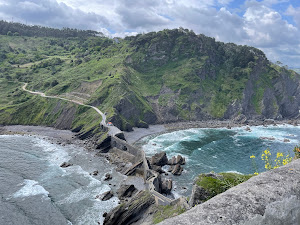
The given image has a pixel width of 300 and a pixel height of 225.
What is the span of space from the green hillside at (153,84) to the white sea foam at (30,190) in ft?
132

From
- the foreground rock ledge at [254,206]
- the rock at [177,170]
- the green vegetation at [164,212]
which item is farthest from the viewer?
the rock at [177,170]

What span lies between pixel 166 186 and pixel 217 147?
41.5 metres

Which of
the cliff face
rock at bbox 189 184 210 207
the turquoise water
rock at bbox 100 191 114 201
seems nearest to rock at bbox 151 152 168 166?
the turquoise water

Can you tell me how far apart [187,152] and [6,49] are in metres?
185

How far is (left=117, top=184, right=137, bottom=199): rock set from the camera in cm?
4684

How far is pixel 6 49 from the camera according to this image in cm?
19212

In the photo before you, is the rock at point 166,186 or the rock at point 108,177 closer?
the rock at point 166,186

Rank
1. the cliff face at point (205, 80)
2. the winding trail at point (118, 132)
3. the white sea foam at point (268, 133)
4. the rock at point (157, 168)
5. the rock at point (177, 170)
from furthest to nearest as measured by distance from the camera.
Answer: the cliff face at point (205, 80)
the white sea foam at point (268, 133)
the rock at point (157, 168)
the rock at point (177, 170)
the winding trail at point (118, 132)

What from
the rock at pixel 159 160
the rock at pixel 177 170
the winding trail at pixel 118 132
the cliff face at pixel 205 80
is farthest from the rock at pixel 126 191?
the cliff face at pixel 205 80

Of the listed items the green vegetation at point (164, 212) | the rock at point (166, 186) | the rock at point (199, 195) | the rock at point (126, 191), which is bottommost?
A: the rock at point (126, 191)

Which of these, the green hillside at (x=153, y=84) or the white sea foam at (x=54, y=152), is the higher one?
the green hillside at (x=153, y=84)

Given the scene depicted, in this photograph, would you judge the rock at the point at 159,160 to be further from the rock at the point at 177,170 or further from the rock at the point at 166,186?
the rock at the point at 166,186

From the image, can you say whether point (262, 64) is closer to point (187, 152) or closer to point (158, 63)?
point (158, 63)

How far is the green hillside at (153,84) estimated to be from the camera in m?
108
